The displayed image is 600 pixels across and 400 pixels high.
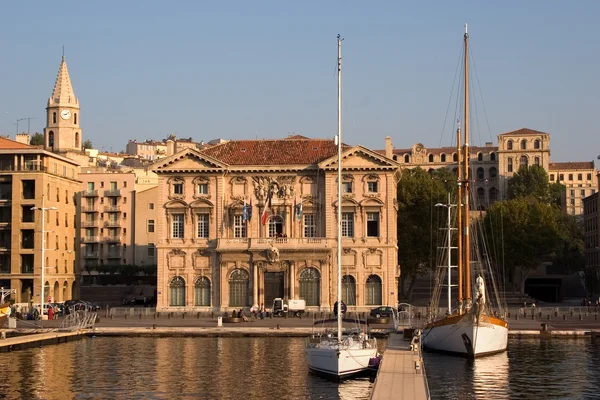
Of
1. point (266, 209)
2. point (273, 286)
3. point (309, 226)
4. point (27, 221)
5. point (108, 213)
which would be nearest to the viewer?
point (266, 209)

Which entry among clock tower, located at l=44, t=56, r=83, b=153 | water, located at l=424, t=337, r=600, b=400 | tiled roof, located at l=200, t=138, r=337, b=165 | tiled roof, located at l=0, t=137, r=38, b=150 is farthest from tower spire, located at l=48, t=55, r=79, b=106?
water, located at l=424, t=337, r=600, b=400

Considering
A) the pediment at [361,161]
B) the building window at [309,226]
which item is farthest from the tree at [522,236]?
the building window at [309,226]

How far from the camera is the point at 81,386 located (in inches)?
1976

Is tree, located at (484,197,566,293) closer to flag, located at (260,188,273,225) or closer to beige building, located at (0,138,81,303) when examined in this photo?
flag, located at (260,188,273,225)

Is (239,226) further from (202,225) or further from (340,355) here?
(340,355)

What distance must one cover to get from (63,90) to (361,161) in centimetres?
6937

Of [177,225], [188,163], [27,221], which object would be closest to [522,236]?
[188,163]

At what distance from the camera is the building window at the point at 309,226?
3974 inches

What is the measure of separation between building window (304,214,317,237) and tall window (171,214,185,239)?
38.3 ft

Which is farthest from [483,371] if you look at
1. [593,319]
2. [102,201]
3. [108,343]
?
[102,201]

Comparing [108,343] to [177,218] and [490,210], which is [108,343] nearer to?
[177,218]

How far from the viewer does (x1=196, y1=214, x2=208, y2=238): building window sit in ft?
333

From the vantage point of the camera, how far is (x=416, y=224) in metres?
119

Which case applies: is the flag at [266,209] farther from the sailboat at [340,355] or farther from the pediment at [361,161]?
the sailboat at [340,355]
